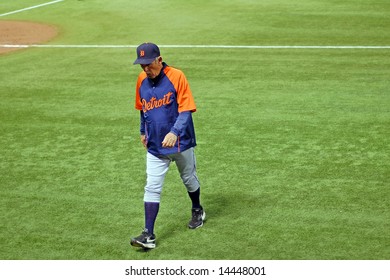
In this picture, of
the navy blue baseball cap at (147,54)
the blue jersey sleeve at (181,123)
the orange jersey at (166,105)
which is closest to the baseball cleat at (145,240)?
the orange jersey at (166,105)

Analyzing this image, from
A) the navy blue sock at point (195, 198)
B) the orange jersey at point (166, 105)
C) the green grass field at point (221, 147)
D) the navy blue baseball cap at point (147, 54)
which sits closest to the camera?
the navy blue baseball cap at point (147, 54)

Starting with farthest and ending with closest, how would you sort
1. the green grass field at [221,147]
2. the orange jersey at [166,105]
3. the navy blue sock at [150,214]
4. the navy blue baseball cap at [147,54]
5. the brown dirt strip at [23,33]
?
the brown dirt strip at [23,33]
the green grass field at [221,147]
the navy blue sock at [150,214]
the orange jersey at [166,105]
the navy blue baseball cap at [147,54]

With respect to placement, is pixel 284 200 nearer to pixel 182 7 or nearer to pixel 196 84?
pixel 196 84

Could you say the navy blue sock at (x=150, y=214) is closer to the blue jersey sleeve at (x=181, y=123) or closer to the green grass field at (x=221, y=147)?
the green grass field at (x=221, y=147)

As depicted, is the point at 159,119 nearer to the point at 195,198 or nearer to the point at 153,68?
the point at 153,68

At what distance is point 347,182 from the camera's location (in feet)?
27.6

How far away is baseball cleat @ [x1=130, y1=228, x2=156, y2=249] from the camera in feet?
22.8

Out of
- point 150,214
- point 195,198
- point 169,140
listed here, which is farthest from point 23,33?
point 169,140

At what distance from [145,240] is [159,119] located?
1.12 metres

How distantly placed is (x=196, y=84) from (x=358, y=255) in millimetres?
6393

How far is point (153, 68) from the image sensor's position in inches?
268

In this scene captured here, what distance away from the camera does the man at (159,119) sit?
22.4 feet

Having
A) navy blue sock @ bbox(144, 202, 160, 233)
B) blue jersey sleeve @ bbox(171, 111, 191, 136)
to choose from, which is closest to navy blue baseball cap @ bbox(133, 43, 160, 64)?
blue jersey sleeve @ bbox(171, 111, 191, 136)

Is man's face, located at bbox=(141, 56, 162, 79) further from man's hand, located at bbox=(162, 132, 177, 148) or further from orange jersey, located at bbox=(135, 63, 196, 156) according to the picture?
man's hand, located at bbox=(162, 132, 177, 148)
